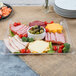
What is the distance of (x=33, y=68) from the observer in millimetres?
1266

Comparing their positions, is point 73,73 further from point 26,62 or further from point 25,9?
point 25,9

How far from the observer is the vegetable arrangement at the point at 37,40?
1.40 m

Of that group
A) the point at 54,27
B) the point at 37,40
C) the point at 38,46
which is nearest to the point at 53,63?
the point at 38,46

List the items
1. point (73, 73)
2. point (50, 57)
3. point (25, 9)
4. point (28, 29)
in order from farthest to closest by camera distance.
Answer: point (25, 9) → point (28, 29) → point (50, 57) → point (73, 73)

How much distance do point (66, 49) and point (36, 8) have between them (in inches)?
34.5

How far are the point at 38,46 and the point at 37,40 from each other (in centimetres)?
12

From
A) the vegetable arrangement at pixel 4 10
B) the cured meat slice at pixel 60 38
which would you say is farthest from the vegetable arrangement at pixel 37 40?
the vegetable arrangement at pixel 4 10

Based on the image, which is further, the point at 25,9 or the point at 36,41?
the point at 25,9

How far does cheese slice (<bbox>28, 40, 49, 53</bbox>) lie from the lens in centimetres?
138

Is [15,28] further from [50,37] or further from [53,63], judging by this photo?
[53,63]

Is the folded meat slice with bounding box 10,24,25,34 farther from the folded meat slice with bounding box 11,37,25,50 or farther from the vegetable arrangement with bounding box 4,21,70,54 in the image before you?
the folded meat slice with bounding box 11,37,25,50

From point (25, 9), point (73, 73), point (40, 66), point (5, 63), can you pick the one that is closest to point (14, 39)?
point (5, 63)

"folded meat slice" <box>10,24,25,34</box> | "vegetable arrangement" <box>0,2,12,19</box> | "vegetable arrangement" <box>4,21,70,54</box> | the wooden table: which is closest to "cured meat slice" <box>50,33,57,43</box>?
"vegetable arrangement" <box>4,21,70,54</box>

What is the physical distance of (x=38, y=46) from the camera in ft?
4.65
